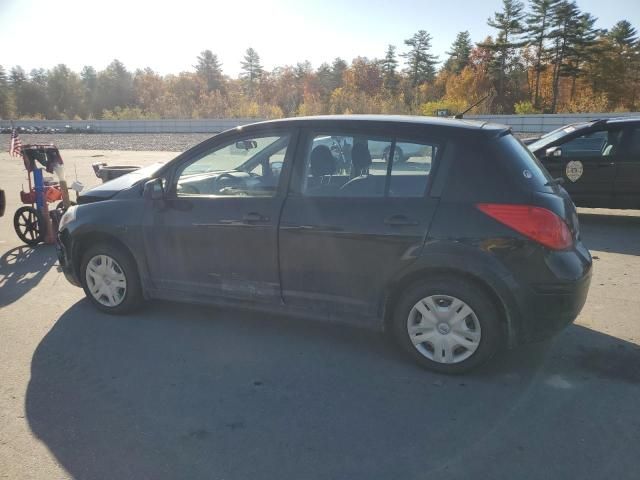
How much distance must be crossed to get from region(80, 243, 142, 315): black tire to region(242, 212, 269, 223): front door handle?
126 cm

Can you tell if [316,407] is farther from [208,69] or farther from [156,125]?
[208,69]

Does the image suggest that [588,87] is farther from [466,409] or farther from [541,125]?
[466,409]

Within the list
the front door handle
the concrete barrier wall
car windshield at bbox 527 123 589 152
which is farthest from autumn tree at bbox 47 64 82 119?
the front door handle

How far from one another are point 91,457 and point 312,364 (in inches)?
62.3

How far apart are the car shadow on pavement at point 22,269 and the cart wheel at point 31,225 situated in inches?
4.5

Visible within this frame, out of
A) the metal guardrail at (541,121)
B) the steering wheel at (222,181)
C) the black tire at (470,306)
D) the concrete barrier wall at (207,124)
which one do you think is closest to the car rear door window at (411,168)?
the black tire at (470,306)

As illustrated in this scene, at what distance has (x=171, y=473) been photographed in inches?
105

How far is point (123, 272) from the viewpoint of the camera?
4.62 meters

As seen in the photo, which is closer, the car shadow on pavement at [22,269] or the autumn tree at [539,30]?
the car shadow on pavement at [22,269]

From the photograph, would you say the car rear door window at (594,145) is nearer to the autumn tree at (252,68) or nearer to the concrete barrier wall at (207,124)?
the concrete barrier wall at (207,124)

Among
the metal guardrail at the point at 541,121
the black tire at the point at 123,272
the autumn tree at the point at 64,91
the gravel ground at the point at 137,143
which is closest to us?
the black tire at the point at 123,272

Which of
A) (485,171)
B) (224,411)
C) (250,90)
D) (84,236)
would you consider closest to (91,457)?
(224,411)

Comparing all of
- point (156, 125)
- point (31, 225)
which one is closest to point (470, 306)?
point (31, 225)

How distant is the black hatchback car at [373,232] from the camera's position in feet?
11.2
